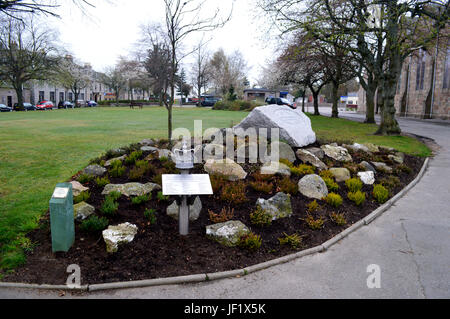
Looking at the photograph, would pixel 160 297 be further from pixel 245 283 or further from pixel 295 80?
pixel 295 80

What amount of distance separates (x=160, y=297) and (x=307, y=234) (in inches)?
99.5

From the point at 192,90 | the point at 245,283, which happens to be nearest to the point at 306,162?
the point at 245,283

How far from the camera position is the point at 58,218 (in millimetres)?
4293

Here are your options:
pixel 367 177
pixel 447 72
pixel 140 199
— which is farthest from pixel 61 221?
pixel 447 72

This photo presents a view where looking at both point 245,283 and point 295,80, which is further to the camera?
point 295,80

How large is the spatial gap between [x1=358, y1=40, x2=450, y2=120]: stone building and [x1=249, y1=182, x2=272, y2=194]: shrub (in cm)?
2992

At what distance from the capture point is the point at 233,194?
5.78 m

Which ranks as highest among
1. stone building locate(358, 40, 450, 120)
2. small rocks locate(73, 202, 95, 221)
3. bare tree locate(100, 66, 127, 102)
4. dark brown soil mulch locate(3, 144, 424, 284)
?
bare tree locate(100, 66, 127, 102)

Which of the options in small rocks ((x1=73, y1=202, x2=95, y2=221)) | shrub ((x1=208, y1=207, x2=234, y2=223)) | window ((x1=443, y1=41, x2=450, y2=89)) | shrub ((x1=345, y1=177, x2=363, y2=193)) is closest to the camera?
small rocks ((x1=73, y1=202, x2=95, y2=221))

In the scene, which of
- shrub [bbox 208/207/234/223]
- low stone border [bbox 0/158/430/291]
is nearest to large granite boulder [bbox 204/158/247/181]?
shrub [bbox 208/207/234/223]

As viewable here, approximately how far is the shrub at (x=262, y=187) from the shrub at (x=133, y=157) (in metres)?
2.89

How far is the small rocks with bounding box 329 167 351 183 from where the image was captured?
7570 millimetres

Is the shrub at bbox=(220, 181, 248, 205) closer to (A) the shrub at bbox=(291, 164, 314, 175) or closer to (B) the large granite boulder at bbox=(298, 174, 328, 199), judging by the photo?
(B) the large granite boulder at bbox=(298, 174, 328, 199)

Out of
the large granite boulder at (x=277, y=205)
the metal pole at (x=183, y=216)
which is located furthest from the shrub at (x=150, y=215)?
the large granite boulder at (x=277, y=205)
